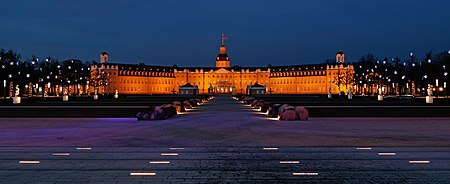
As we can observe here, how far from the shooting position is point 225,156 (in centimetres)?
1341

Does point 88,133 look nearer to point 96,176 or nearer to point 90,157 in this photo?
point 90,157

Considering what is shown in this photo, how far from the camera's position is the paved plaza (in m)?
10.2

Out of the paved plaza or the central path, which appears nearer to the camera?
the paved plaza

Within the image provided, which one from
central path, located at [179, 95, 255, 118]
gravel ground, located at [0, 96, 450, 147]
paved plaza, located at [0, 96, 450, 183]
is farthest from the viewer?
central path, located at [179, 95, 255, 118]

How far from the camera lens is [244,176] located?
1029 centimetres

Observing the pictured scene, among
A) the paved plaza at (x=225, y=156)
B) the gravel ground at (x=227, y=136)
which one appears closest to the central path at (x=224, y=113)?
the gravel ground at (x=227, y=136)

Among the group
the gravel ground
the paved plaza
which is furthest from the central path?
the paved plaza

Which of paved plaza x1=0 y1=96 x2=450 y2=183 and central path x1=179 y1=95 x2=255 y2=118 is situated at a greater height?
central path x1=179 y1=95 x2=255 y2=118

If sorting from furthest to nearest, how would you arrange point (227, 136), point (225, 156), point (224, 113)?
point (224, 113) → point (227, 136) → point (225, 156)

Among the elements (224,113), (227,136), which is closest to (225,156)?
(227,136)

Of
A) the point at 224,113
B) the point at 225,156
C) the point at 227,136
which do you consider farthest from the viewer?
the point at 224,113

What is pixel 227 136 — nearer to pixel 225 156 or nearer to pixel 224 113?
pixel 225 156

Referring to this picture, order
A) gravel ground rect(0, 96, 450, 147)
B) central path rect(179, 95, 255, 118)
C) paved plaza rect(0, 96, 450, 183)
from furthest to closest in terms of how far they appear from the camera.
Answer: central path rect(179, 95, 255, 118)
gravel ground rect(0, 96, 450, 147)
paved plaza rect(0, 96, 450, 183)

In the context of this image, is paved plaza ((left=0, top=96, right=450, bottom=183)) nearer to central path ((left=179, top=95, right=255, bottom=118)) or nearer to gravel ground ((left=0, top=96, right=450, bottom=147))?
gravel ground ((left=0, top=96, right=450, bottom=147))
